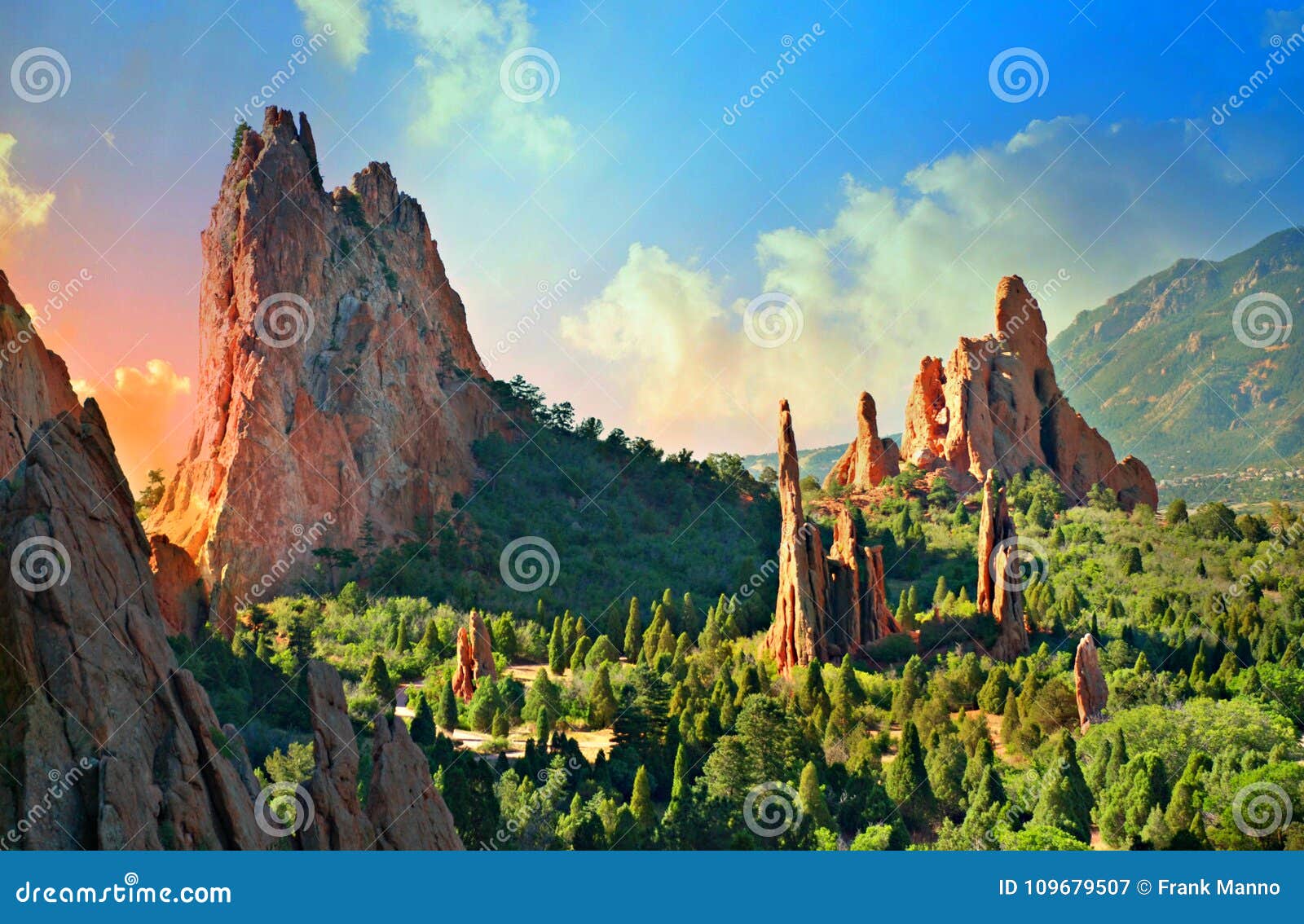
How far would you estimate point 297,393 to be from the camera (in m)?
64.5

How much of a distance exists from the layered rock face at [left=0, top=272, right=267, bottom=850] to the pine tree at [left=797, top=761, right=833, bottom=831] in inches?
611

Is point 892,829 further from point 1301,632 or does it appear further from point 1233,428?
point 1233,428

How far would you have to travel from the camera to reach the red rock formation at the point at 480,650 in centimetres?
4609

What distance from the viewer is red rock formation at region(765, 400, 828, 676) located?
48875 millimetres

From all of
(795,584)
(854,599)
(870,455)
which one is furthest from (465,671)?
(870,455)

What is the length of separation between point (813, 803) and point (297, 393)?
136ft

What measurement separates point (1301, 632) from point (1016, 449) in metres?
33.8

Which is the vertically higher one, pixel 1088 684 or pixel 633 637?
pixel 633 637

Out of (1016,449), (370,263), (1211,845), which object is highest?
(370,263)

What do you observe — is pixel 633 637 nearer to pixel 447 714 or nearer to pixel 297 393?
pixel 447 714

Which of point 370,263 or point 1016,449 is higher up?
point 370,263

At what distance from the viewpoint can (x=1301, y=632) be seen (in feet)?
166

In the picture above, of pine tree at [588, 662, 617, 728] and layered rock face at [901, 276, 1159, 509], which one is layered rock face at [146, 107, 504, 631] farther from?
layered rock face at [901, 276, 1159, 509]

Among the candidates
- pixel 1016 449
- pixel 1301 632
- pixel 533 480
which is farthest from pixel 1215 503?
pixel 533 480
